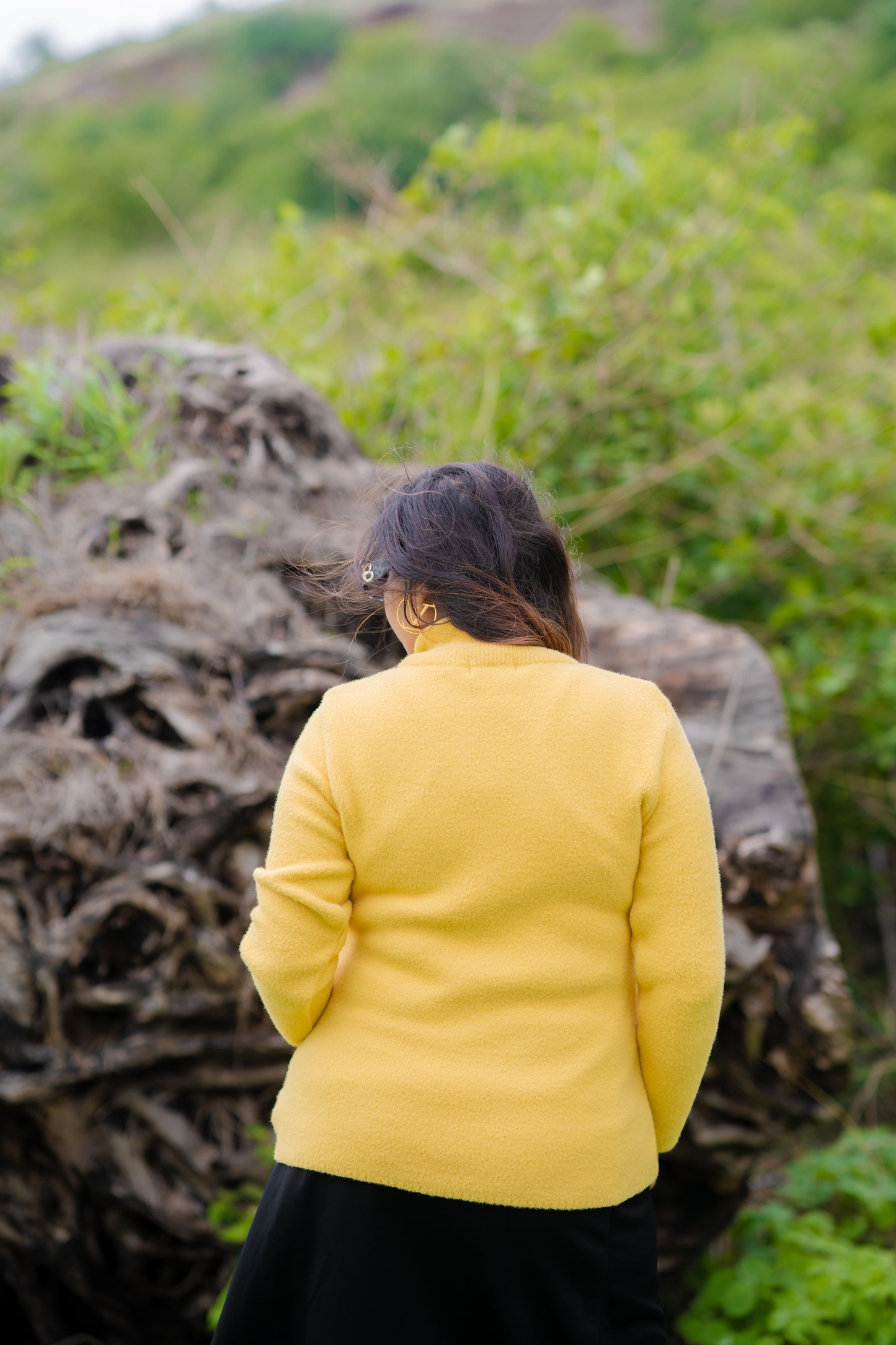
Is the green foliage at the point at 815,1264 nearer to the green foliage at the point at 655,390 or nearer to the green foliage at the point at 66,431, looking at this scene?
the green foliage at the point at 655,390

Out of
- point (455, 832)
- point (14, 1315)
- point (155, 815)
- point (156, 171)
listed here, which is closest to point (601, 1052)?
point (455, 832)

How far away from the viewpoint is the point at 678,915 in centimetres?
123

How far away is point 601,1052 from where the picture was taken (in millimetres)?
1207

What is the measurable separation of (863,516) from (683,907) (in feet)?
10.5

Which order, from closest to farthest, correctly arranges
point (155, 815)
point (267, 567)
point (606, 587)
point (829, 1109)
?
point (155, 815) < point (829, 1109) < point (267, 567) < point (606, 587)

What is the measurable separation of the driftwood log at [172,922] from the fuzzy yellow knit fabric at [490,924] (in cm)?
75

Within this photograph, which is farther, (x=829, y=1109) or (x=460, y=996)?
(x=829, y=1109)

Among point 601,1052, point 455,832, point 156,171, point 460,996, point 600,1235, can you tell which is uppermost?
point 455,832

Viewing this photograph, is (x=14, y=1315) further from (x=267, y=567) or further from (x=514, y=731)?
(x=514, y=731)

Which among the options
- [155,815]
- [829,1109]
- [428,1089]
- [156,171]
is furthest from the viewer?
[156,171]

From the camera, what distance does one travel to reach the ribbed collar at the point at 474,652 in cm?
124

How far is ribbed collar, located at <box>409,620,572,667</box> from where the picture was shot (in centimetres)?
124

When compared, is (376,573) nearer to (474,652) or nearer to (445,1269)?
(474,652)

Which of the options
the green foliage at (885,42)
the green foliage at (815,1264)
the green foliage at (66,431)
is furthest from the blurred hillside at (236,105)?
the green foliage at (815,1264)
